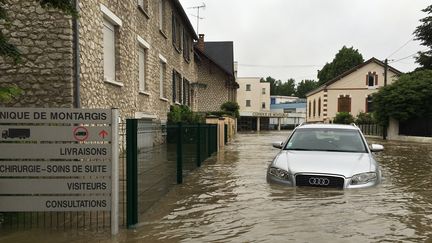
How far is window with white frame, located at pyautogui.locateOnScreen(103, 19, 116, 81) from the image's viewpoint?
12059mm

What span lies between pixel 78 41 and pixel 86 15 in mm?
1061

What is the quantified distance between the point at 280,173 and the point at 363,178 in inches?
54.0

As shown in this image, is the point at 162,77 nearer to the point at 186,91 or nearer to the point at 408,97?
the point at 186,91

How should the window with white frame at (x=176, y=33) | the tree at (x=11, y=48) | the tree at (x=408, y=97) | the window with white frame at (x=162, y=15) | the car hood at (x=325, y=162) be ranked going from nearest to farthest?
the tree at (x=11, y=48) < the car hood at (x=325, y=162) < the window with white frame at (x=162, y=15) < the window with white frame at (x=176, y=33) < the tree at (x=408, y=97)

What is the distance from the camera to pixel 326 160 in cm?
785

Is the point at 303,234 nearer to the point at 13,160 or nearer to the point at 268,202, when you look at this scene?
the point at 268,202

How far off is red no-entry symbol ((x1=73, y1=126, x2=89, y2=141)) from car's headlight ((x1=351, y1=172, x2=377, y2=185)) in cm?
439

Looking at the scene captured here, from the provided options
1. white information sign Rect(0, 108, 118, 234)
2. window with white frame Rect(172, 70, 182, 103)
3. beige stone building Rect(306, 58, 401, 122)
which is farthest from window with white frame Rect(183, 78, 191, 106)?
beige stone building Rect(306, 58, 401, 122)

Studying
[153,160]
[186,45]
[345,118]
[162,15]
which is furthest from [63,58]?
[345,118]

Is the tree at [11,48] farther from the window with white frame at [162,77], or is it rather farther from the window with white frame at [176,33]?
the window with white frame at [176,33]

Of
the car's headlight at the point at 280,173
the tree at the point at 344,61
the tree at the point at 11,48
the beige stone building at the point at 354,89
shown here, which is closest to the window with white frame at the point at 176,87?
the car's headlight at the point at 280,173

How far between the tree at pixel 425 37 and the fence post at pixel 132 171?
38603 millimetres

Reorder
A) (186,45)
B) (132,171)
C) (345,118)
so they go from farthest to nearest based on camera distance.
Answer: (345,118) < (186,45) < (132,171)

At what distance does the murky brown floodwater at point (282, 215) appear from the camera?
5289 millimetres
